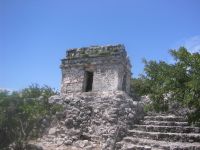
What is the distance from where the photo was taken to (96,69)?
12812 millimetres

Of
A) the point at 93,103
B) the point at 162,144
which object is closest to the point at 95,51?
the point at 93,103

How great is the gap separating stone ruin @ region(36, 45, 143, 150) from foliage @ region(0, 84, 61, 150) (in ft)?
1.43

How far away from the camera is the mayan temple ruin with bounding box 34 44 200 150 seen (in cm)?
925

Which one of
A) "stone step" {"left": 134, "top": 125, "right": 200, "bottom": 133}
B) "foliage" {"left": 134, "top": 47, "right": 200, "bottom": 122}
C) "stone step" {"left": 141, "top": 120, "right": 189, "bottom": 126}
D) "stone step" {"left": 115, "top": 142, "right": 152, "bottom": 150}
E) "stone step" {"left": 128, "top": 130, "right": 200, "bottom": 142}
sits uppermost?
"foliage" {"left": 134, "top": 47, "right": 200, "bottom": 122}

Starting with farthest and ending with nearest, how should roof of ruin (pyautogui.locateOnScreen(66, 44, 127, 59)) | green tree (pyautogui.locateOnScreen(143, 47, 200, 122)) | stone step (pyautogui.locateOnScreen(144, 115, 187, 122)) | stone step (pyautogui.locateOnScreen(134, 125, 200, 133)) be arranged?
roof of ruin (pyautogui.locateOnScreen(66, 44, 127, 59)) → stone step (pyautogui.locateOnScreen(144, 115, 187, 122)) → stone step (pyautogui.locateOnScreen(134, 125, 200, 133)) → green tree (pyautogui.locateOnScreen(143, 47, 200, 122))

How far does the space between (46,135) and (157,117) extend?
4.29 m

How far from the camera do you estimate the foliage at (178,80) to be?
711 cm

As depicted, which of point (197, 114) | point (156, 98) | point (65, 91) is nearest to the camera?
point (197, 114)

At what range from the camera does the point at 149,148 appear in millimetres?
8430

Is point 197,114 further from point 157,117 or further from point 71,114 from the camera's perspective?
point 71,114

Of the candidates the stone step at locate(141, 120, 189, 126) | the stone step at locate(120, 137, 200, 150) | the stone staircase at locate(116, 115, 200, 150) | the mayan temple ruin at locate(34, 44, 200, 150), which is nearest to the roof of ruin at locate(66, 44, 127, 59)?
the mayan temple ruin at locate(34, 44, 200, 150)

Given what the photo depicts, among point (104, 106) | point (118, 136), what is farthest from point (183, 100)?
point (104, 106)

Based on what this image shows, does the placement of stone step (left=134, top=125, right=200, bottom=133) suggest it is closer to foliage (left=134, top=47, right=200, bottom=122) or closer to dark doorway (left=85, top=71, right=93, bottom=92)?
foliage (left=134, top=47, right=200, bottom=122)

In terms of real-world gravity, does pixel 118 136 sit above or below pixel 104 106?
below
